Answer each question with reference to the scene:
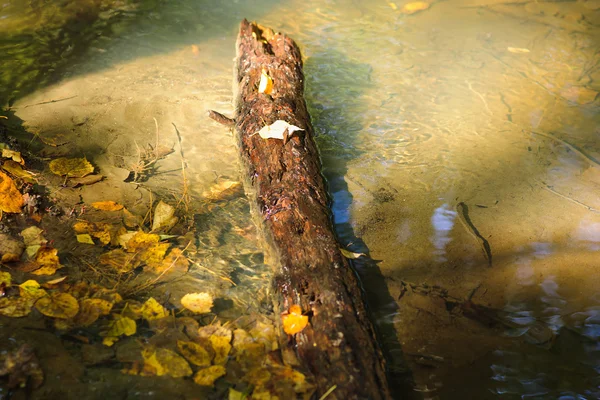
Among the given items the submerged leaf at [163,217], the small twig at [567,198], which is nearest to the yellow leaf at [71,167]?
the submerged leaf at [163,217]

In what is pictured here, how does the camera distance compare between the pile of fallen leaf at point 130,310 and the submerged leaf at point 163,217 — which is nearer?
the pile of fallen leaf at point 130,310

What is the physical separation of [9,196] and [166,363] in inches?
55.4

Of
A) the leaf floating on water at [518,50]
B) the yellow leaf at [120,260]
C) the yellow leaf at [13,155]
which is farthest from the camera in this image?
the leaf floating on water at [518,50]

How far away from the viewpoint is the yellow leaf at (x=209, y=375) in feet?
6.28

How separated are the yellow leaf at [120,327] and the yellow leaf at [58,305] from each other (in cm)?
17

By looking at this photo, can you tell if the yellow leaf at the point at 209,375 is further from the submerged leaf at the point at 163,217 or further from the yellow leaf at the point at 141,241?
the submerged leaf at the point at 163,217

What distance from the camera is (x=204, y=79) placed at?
4.29m

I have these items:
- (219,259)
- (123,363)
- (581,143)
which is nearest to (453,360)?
(219,259)

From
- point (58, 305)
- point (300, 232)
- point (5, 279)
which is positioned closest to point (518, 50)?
point (300, 232)

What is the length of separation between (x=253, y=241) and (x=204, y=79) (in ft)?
7.17

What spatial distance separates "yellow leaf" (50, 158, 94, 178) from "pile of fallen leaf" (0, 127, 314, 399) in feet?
0.81

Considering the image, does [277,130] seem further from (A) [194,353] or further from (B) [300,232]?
(A) [194,353]

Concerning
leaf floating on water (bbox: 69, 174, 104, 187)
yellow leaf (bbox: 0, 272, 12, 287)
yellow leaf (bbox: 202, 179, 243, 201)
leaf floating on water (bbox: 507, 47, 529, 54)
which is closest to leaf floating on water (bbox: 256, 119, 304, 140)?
yellow leaf (bbox: 202, 179, 243, 201)

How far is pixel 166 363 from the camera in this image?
1955 millimetres
